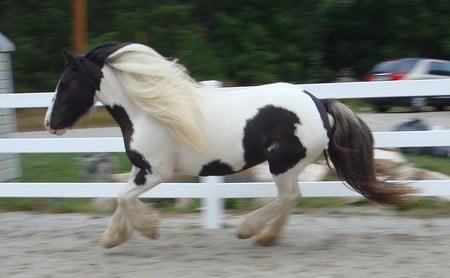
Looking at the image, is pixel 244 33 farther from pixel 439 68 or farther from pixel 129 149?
pixel 129 149

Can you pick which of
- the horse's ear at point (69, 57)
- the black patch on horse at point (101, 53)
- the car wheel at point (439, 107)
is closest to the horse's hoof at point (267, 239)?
the black patch on horse at point (101, 53)

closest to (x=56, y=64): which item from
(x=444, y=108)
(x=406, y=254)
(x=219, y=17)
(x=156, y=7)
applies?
(x=156, y=7)

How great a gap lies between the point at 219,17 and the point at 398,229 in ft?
77.7

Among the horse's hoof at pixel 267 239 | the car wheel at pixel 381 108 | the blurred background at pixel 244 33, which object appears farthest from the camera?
the blurred background at pixel 244 33

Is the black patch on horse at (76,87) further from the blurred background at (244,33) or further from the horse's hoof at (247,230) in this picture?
the blurred background at (244,33)

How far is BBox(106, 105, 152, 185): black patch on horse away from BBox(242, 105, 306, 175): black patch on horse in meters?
0.80

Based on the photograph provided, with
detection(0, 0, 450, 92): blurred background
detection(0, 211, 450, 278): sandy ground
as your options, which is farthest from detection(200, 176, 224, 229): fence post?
detection(0, 0, 450, 92): blurred background

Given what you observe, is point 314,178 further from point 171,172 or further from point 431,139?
point 171,172

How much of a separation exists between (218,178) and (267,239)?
1009mm

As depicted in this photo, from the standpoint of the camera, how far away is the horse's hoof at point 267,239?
627 cm

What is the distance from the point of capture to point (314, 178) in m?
7.89

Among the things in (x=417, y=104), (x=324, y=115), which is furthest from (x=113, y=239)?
(x=417, y=104)

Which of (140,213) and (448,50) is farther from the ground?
(140,213)

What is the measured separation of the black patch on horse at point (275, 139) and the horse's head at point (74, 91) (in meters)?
1.30
